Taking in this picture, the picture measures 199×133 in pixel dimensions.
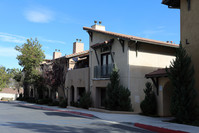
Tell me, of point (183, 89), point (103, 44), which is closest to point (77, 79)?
point (103, 44)

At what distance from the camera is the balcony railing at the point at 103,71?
2011 centimetres

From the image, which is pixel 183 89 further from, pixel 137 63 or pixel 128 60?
pixel 137 63

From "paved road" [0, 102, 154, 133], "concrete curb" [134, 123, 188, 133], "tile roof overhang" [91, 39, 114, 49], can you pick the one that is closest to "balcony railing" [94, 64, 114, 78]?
"tile roof overhang" [91, 39, 114, 49]

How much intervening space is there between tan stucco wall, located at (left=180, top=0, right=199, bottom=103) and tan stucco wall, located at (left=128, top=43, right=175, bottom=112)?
19.1 ft

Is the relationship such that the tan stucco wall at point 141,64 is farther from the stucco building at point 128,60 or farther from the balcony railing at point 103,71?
the balcony railing at point 103,71

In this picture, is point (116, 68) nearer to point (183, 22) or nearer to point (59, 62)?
point (183, 22)

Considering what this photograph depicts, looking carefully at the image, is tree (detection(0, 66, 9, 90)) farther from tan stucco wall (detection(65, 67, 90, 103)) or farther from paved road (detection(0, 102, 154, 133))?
paved road (detection(0, 102, 154, 133))

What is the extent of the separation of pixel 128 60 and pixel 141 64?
4.60 feet

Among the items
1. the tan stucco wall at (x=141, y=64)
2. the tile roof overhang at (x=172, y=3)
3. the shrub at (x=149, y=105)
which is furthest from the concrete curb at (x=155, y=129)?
the tile roof overhang at (x=172, y=3)

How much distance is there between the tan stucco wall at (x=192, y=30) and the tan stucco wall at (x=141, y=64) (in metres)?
5.83

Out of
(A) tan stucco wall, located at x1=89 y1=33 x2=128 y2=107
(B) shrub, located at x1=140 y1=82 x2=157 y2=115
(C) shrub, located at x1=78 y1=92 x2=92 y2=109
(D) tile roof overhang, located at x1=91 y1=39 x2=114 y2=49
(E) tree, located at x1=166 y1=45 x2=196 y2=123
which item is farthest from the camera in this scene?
(C) shrub, located at x1=78 y1=92 x2=92 y2=109

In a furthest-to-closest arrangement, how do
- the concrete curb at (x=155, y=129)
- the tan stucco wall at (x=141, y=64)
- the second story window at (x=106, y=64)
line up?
1. the second story window at (x=106, y=64)
2. the tan stucco wall at (x=141, y=64)
3. the concrete curb at (x=155, y=129)

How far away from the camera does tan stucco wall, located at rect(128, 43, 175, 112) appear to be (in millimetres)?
18688

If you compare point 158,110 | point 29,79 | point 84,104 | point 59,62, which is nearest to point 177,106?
point 158,110
